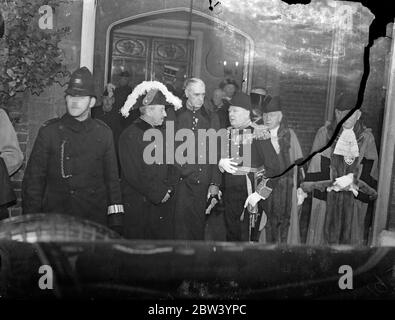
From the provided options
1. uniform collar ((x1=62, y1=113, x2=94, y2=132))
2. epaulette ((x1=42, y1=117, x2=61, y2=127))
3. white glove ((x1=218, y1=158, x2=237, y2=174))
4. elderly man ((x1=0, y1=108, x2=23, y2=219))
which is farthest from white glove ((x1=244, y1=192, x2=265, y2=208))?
elderly man ((x1=0, y1=108, x2=23, y2=219))

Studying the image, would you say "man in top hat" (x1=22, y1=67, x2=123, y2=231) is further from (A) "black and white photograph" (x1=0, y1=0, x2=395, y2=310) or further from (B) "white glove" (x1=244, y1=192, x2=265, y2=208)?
(B) "white glove" (x1=244, y1=192, x2=265, y2=208)

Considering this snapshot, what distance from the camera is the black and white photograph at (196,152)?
400cm

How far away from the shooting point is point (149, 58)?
13.4 ft

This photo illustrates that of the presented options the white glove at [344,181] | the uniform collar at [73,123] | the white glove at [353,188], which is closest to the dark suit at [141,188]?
the uniform collar at [73,123]

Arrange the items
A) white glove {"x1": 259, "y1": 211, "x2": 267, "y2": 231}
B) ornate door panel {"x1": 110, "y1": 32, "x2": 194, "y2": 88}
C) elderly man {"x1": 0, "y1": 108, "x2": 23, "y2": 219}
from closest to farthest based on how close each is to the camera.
Answer: elderly man {"x1": 0, "y1": 108, "x2": 23, "y2": 219} → ornate door panel {"x1": 110, "y1": 32, "x2": 194, "y2": 88} → white glove {"x1": 259, "y1": 211, "x2": 267, "y2": 231}

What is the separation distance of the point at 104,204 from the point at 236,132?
3.54 feet

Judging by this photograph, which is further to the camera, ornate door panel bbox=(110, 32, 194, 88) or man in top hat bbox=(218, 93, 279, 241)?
man in top hat bbox=(218, 93, 279, 241)

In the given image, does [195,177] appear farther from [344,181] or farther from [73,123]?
[344,181]

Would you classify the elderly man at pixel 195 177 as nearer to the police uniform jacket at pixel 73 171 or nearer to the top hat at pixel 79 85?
the police uniform jacket at pixel 73 171

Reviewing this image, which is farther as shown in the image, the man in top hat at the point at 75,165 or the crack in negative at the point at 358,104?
the crack in negative at the point at 358,104

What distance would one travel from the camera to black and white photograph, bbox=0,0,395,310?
400cm

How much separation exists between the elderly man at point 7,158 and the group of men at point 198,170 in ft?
0.31

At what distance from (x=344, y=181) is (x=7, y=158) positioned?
247 cm

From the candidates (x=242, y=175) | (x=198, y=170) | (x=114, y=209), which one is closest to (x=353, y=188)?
(x=242, y=175)
